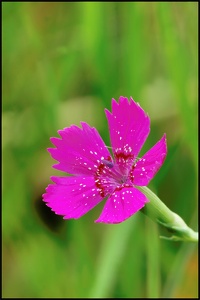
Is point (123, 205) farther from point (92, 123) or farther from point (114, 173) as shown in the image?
point (92, 123)

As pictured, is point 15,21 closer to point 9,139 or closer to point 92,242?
point 9,139

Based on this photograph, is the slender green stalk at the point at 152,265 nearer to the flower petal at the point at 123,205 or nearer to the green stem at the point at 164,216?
the green stem at the point at 164,216

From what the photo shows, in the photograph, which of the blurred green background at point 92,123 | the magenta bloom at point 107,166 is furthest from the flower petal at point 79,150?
the blurred green background at point 92,123

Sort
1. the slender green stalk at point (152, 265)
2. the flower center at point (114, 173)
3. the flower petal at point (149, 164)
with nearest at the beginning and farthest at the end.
Result: the flower petal at point (149, 164), the flower center at point (114, 173), the slender green stalk at point (152, 265)

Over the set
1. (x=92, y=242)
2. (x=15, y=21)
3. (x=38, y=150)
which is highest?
(x=15, y=21)

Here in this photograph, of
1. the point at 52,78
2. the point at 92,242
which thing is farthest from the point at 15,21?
the point at 92,242

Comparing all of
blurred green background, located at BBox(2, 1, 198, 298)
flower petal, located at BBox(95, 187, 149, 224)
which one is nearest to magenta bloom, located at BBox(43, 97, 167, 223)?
flower petal, located at BBox(95, 187, 149, 224)

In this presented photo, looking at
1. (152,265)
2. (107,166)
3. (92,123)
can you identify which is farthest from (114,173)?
(92,123)

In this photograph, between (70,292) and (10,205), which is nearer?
(70,292)
